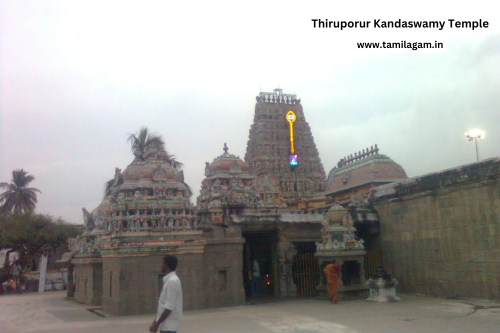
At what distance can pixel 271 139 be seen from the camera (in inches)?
2136

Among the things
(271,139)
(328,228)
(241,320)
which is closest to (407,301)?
(328,228)

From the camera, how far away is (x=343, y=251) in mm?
13961

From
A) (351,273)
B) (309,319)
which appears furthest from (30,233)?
(309,319)

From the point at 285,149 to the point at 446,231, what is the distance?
4117 cm

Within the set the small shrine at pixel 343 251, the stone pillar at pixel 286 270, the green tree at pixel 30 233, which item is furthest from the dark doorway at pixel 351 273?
the green tree at pixel 30 233

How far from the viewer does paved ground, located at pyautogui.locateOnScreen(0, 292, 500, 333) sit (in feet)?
30.5

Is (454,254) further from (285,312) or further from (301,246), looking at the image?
(301,246)

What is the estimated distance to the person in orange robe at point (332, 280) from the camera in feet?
43.0

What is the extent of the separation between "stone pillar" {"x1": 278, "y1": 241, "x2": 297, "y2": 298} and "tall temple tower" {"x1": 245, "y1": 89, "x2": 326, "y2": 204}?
35.9 meters

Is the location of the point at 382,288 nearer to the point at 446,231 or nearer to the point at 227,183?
the point at 446,231

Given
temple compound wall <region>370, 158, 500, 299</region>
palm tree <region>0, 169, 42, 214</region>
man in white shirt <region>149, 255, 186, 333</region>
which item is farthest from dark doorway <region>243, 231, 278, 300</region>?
palm tree <region>0, 169, 42, 214</region>

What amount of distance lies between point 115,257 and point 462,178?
417 inches

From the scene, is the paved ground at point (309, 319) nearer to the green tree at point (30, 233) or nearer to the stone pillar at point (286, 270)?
the stone pillar at point (286, 270)

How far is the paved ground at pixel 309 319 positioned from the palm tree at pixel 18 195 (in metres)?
31.0
